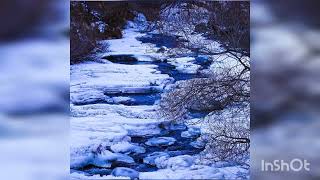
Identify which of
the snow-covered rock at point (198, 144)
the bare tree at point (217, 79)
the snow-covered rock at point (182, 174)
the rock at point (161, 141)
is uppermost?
the bare tree at point (217, 79)

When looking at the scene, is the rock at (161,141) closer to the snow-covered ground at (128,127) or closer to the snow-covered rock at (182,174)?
the snow-covered ground at (128,127)

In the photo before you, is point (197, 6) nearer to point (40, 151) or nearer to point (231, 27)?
point (231, 27)

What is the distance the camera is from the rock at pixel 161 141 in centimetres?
397

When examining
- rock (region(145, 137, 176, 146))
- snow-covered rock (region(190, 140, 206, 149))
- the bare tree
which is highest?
the bare tree

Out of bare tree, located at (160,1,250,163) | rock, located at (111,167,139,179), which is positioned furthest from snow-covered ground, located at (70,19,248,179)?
bare tree, located at (160,1,250,163)

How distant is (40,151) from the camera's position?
392 centimetres

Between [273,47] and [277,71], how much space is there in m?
0.17

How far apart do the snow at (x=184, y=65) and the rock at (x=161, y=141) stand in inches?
19.4

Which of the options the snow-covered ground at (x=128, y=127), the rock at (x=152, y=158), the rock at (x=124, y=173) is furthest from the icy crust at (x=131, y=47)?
the rock at (x=124, y=173)

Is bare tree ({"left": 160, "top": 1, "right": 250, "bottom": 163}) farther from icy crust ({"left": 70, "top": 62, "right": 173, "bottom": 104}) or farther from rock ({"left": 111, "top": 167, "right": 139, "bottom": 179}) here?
rock ({"left": 111, "top": 167, "right": 139, "bottom": 179})

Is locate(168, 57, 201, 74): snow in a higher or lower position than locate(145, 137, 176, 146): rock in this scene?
higher

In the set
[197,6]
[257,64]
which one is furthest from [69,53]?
[257,64]

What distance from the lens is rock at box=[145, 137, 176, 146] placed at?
3967 mm

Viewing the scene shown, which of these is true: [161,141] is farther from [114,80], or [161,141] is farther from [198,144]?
[114,80]
